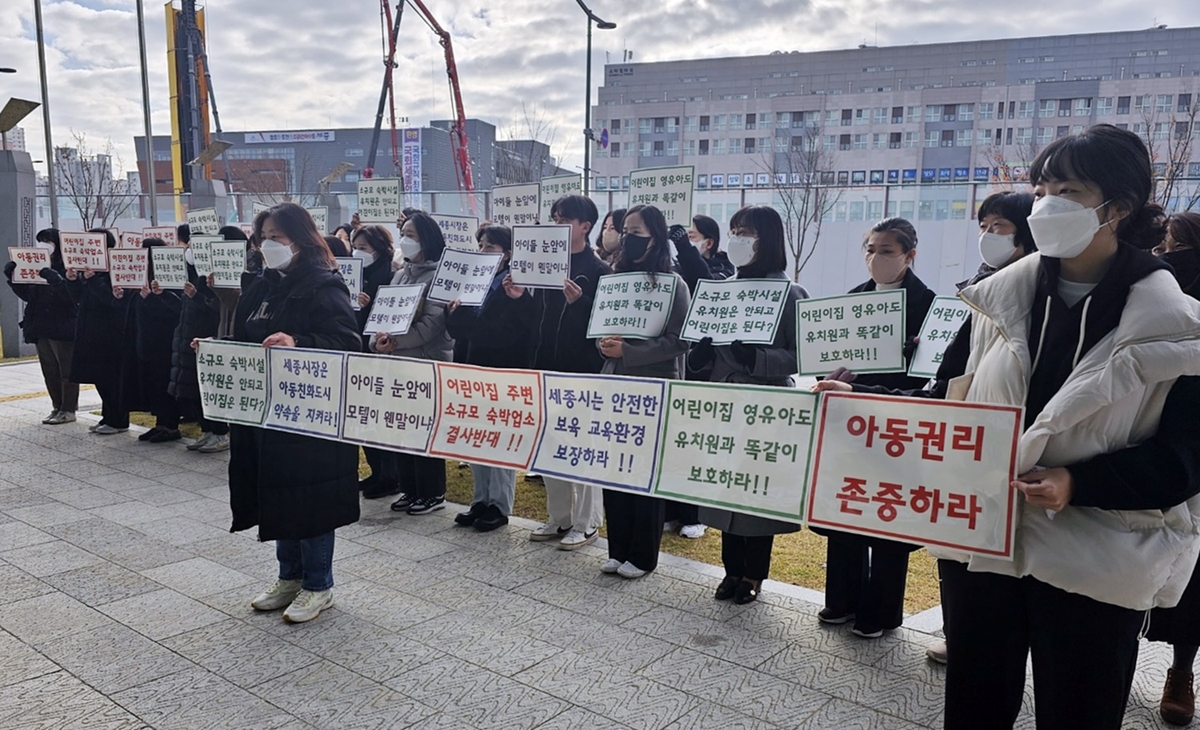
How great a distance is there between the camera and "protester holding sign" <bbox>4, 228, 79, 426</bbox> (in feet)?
28.3

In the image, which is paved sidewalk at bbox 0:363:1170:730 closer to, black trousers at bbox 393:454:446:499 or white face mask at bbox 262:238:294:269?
black trousers at bbox 393:454:446:499

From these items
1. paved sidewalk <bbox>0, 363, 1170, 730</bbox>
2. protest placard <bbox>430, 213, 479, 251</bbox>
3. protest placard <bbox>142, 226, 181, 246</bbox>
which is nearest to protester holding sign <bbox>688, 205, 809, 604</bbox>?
paved sidewalk <bbox>0, 363, 1170, 730</bbox>

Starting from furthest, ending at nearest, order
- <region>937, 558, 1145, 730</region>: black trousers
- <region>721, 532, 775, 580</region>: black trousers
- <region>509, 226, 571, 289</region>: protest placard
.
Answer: <region>509, 226, 571, 289</region>: protest placard < <region>721, 532, 775, 580</region>: black trousers < <region>937, 558, 1145, 730</region>: black trousers

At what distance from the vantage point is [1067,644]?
194 cm

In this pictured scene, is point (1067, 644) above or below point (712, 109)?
below

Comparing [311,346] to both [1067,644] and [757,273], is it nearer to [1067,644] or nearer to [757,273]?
[757,273]

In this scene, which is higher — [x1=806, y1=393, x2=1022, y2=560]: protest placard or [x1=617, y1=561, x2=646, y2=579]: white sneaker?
[x1=806, y1=393, x2=1022, y2=560]: protest placard

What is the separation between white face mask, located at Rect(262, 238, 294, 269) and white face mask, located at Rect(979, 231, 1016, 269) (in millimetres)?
3154

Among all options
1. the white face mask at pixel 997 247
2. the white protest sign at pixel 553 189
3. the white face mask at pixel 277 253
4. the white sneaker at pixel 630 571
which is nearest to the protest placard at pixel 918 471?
the white face mask at pixel 997 247

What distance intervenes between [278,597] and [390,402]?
125cm

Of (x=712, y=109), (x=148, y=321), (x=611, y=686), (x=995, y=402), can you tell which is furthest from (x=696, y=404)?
(x=712, y=109)

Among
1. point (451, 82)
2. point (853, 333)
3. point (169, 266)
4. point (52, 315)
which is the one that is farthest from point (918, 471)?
point (451, 82)

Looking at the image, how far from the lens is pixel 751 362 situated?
4.09 m

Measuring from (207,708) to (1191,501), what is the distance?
3364 millimetres
